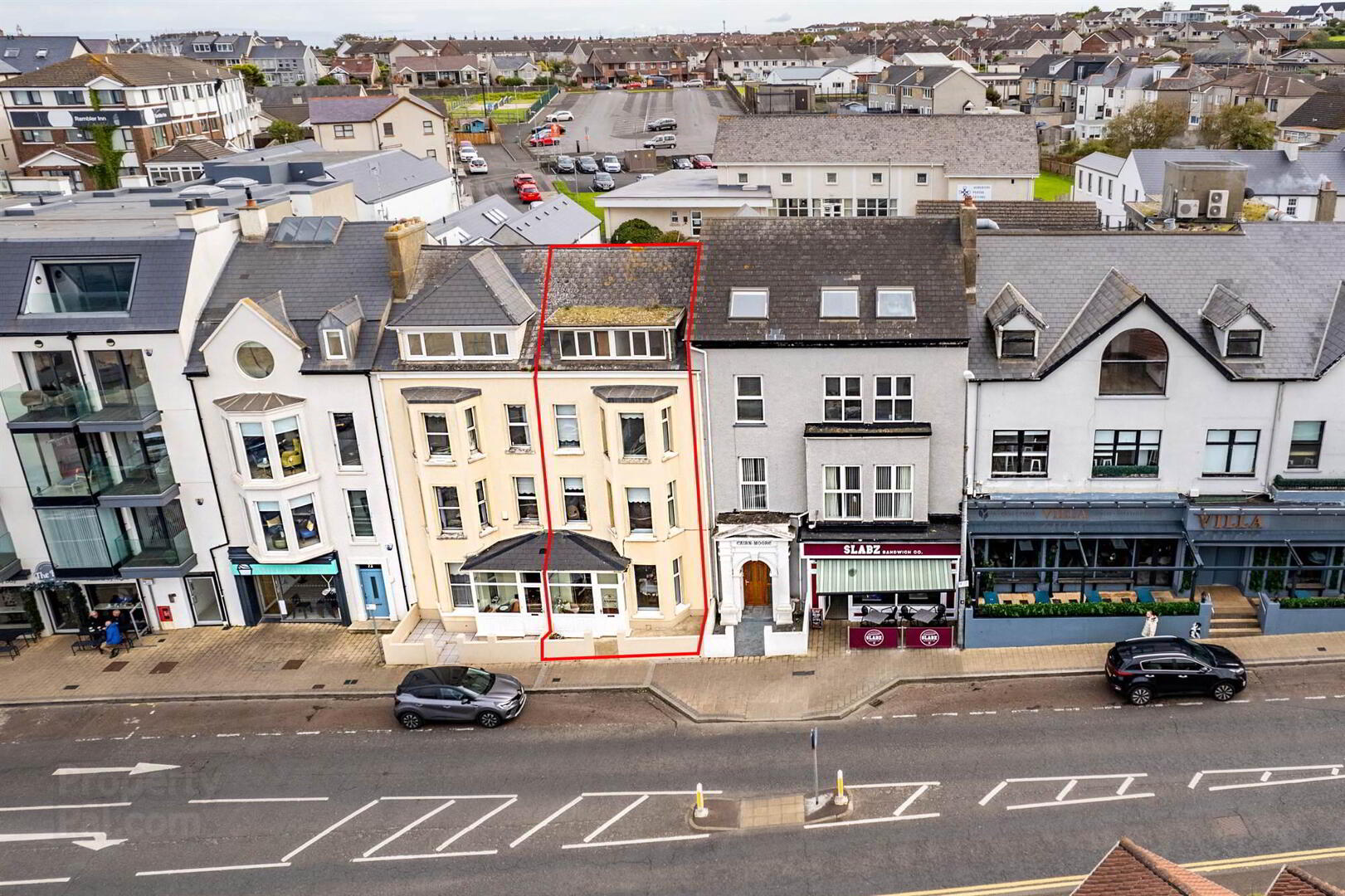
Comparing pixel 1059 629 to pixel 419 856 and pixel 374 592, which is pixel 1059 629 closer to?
pixel 419 856

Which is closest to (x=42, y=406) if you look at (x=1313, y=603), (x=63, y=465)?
(x=63, y=465)

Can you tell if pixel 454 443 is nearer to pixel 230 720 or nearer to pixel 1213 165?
pixel 230 720

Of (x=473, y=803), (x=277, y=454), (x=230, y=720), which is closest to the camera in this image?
(x=473, y=803)

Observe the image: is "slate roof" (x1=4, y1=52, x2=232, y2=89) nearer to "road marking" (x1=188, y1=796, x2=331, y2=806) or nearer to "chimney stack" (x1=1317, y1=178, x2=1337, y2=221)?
"road marking" (x1=188, y1=796, x2=331, y2=806)

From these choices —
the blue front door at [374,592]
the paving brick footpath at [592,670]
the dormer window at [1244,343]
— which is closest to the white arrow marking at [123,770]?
the paving brick footpath at [592,670]

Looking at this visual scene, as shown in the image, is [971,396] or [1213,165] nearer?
[971,396]

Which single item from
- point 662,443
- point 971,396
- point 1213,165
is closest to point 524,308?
point 662,443
